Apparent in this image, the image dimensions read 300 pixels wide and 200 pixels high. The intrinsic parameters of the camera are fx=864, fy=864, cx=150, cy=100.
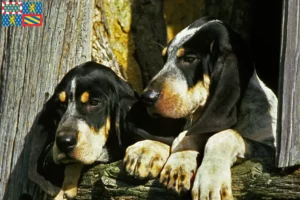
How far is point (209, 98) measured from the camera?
575 centimetres

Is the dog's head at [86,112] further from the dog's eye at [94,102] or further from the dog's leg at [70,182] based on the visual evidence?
the dog's leg at [70,182]

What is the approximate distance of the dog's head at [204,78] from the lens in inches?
222

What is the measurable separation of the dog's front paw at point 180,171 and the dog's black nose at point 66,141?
0.71 meters

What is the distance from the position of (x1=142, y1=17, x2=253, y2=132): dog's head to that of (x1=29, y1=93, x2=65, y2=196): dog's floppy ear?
0.81 meters

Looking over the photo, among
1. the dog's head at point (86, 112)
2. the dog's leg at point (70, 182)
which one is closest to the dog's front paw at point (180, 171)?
the dog's head at point (86, 112)

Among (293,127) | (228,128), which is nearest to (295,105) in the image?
(293,127)

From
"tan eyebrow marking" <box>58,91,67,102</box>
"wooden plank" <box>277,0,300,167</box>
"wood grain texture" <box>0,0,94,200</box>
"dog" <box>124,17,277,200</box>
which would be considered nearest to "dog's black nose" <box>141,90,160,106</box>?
"dog" <box>124,17,277,200</box>

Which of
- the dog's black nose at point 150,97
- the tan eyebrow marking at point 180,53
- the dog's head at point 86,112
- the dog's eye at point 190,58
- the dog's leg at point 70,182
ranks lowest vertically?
the dog's leg at point 70,182

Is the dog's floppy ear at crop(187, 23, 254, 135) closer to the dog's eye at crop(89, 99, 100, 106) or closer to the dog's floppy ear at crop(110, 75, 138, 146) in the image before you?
the dog's floppy ear at crop(110, 75, 138, 146)

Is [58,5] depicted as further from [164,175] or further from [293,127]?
[293,127]

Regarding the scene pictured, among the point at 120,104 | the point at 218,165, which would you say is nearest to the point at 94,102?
the point at 120,104

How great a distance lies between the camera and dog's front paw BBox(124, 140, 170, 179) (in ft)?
18.0

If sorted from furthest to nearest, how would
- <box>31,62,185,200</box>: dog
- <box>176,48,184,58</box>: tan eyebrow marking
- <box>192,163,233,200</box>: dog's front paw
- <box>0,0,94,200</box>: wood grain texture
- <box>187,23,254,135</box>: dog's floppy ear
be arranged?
1. <box>0,0,94,200</box>: wood grain texture
2. <box>176,48,184,58</box>: tan eyebrow marking
3. <box>31,62,185,200</box>: dog
4. <box>187,23,254,135</box>: dog's floppy ear
5. <box>192,163,233,200</box>: dog's front paw

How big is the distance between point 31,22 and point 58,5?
9.8 inches
